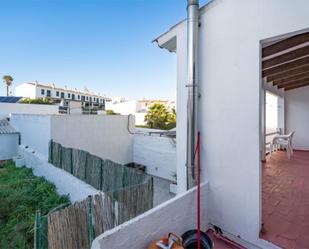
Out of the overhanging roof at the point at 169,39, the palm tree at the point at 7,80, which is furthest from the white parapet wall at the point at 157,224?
the palm tree at the point at 7,80

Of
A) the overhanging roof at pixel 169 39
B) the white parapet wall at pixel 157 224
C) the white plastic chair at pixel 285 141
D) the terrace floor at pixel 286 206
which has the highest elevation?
the overhanging roof at pixel 169 39

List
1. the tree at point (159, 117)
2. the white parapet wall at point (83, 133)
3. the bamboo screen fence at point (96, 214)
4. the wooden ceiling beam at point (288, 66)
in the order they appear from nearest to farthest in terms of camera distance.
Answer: the bamboo screen fence at point (96, 214)
the wooden ceiling beam at point (288, 66)
the white parapet wall at point (83, 133)
the tree at point (159, 117)

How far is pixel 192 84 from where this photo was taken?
312 centimetres

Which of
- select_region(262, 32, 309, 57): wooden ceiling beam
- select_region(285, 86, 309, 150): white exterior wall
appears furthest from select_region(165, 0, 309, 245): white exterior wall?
select_region(285, 86, 309, 150): white exterior wall

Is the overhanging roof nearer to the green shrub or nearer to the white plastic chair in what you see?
the white plastic chair

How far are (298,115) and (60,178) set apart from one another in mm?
10698

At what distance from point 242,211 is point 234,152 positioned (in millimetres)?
817

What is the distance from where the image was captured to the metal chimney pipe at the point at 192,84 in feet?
10.2

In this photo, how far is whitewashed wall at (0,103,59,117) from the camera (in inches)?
771

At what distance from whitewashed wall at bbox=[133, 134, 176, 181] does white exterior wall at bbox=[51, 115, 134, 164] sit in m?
0.71

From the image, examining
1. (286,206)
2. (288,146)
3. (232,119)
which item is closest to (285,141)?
(288,146)

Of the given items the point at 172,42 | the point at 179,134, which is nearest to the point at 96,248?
the point at 179,134

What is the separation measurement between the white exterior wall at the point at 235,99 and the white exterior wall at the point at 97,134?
359 inches

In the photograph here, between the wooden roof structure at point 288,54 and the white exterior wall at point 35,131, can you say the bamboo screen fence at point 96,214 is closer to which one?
the wooden roof structure at point 288,54
